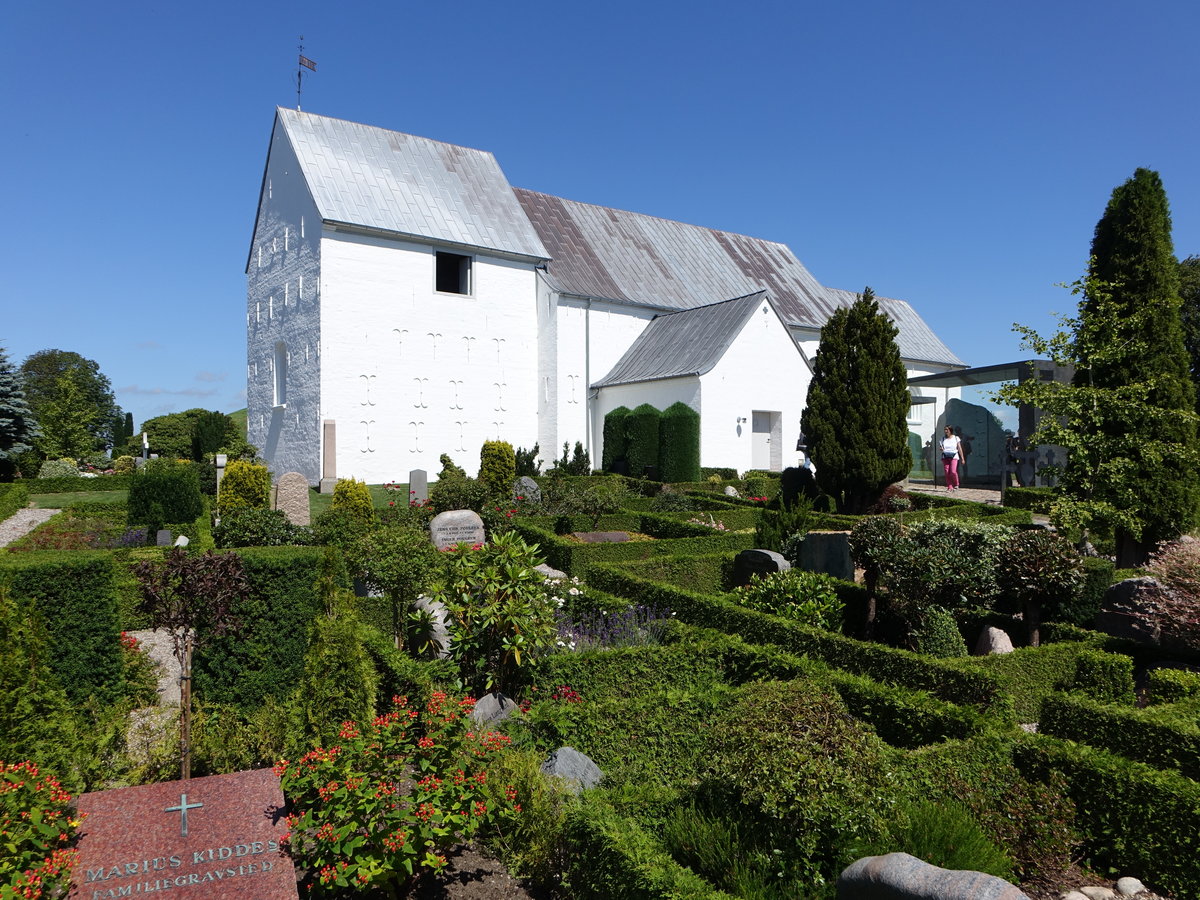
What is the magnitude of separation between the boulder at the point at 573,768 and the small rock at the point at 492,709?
0.95 m

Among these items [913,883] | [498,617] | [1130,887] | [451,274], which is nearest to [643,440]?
[451,274]

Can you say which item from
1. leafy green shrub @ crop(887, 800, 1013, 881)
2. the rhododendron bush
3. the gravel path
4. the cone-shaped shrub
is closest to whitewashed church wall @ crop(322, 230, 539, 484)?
the cone-shaped shrub

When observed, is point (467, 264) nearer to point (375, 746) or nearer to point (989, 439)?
point (989, 439)

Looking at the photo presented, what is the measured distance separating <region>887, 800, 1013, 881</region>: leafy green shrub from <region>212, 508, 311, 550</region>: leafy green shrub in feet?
33.9

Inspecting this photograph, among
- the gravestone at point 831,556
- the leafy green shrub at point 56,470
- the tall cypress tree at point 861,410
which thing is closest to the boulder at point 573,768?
the gravestone at point 831,556

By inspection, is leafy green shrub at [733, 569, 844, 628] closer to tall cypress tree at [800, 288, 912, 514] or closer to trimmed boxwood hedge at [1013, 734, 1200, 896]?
trimmed boxwood hedge at [1013, 734, 1200, 896]

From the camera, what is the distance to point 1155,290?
1118cm

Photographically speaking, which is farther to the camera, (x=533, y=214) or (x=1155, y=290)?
(x=533, y=214)

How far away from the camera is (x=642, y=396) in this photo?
23719 mm

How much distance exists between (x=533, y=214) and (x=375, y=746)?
79.5 ft

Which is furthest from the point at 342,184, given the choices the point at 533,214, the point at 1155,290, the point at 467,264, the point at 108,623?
the point at 1155,290

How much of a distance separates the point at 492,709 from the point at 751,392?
17944 mm

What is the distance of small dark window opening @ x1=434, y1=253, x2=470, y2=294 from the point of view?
A: 2336 centimetres

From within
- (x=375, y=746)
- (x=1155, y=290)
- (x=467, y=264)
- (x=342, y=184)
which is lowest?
(x=375, y=746)
